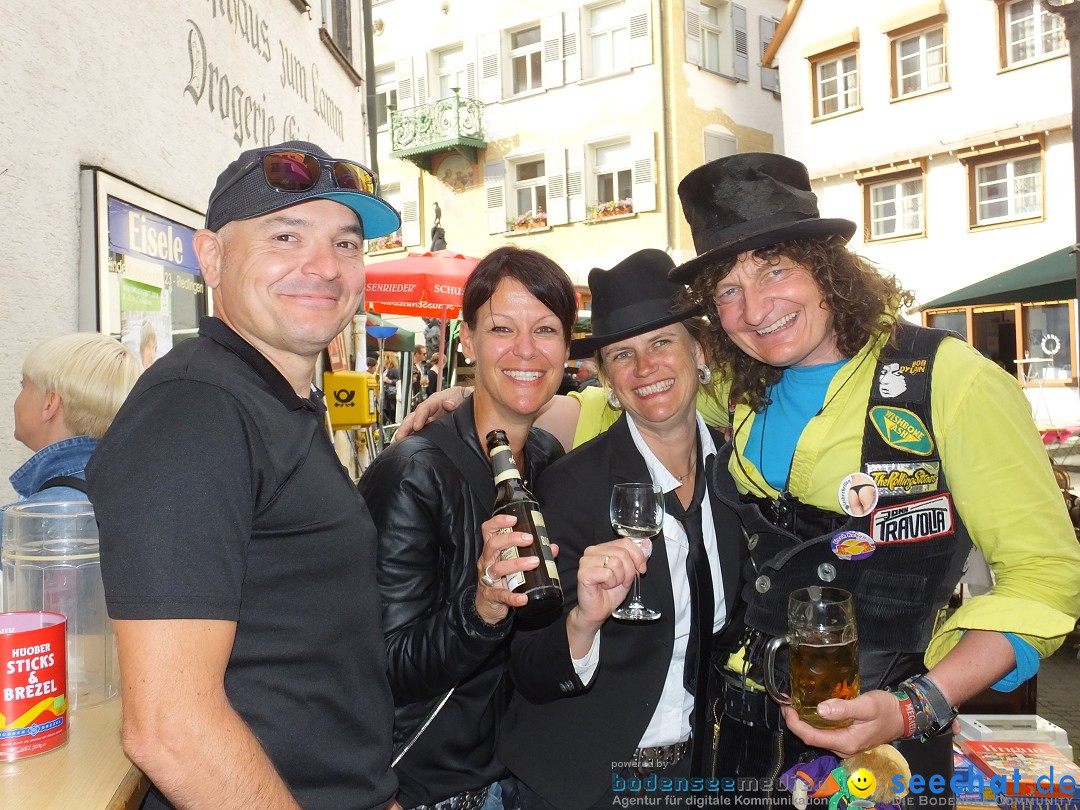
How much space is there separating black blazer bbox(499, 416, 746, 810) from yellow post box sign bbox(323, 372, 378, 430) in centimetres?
623

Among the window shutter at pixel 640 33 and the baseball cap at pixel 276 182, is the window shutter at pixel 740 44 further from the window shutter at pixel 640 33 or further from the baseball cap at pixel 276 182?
the baseball cap at pixel 276 182

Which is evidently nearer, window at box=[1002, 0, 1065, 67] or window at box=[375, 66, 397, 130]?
window at box=[1002, 0, 1065, 67]

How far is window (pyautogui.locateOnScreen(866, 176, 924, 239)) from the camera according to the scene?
1706 cm

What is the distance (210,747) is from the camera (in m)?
1.36

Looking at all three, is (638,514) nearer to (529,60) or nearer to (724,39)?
(529,60)

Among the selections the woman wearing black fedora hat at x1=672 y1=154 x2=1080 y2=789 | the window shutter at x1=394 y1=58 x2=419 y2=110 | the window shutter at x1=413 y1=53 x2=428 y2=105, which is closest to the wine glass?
the woman wearing black fedora hat at x1=672 y1=154 x2=1080 y2=789

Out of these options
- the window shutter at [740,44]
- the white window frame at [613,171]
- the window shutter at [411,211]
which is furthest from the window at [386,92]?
the window shutter at [740,44]

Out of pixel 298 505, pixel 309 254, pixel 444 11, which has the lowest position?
pixel 298 505

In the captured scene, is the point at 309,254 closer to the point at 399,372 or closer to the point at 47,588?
the point at 47,588

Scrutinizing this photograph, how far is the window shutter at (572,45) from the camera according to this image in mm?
19641

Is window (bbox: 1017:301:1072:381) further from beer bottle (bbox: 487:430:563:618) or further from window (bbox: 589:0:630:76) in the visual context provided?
beer bottle (bbox: 487:430:563:618)

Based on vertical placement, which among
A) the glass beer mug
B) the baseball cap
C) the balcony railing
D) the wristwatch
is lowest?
the wristwatch

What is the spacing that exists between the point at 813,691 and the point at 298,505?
4.00ft

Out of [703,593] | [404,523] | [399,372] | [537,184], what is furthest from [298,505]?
[537,184]
